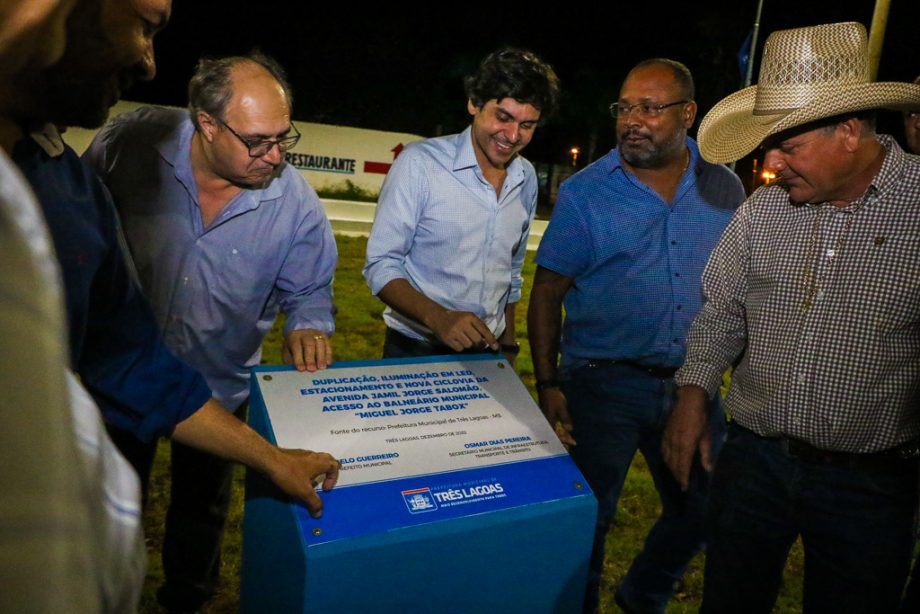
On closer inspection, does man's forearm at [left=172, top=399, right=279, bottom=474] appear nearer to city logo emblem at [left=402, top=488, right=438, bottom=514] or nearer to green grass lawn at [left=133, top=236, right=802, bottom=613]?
city logo emblem at [left=402, top=488, right=438, bottom=514]

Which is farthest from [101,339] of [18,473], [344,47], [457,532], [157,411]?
[344,47]

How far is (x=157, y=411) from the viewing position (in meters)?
1.40

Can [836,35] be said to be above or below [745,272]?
above

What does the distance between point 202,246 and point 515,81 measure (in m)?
1.31

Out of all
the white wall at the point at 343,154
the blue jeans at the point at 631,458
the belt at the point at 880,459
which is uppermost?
the belt at the point at 880,459

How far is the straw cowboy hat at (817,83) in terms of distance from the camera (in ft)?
5.88

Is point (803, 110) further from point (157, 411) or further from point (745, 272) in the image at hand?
point (157, 411)

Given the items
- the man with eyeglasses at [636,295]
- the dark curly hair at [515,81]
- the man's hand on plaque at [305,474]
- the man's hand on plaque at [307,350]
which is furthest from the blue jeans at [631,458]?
the man's hand on plaque at [305,474]

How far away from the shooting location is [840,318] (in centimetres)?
183

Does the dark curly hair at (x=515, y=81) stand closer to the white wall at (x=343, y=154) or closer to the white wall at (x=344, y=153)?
the white wall at (x=344, y=153)

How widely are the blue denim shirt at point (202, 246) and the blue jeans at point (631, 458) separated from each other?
1118 mm

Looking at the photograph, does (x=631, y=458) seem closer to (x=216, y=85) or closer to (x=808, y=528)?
(x=808, y=528)

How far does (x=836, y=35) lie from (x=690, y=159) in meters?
0.84

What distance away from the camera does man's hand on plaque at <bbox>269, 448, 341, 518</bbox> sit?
1.40m
